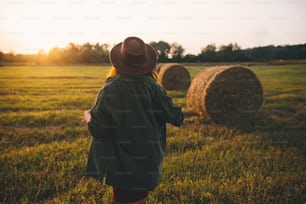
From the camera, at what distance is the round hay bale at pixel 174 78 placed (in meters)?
13.2

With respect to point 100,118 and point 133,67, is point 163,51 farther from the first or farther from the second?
point 100,118

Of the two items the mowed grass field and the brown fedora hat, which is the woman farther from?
the mowed grass field

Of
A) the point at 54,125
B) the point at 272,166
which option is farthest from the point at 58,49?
the point at 272,166

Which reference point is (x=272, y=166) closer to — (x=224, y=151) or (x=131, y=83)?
(x=224, y=151)

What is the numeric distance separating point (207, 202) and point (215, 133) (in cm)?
264

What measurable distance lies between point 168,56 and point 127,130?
129ft

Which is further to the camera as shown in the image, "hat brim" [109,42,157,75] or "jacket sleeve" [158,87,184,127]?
"jacket sleeve" [158,87,184,127]

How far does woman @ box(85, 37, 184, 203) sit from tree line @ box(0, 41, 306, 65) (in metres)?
3.18

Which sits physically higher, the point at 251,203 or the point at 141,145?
the point at 141,145

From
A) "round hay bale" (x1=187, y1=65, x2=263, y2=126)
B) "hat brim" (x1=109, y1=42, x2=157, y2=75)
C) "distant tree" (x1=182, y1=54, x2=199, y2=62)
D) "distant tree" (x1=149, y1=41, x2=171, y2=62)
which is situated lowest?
"round hay bale" (x1=187, y1=65, x2=263, y2=126)

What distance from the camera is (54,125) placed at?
5.93 metres

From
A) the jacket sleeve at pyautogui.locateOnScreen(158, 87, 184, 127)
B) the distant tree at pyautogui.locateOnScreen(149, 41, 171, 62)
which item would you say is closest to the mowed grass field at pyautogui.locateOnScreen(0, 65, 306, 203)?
the jacket sleeve at pyautogui.locateOnScreen(158, 87, 184, 127)

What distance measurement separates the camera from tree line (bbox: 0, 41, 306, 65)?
4.72 m

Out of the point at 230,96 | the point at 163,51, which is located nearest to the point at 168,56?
the point at 163,51
